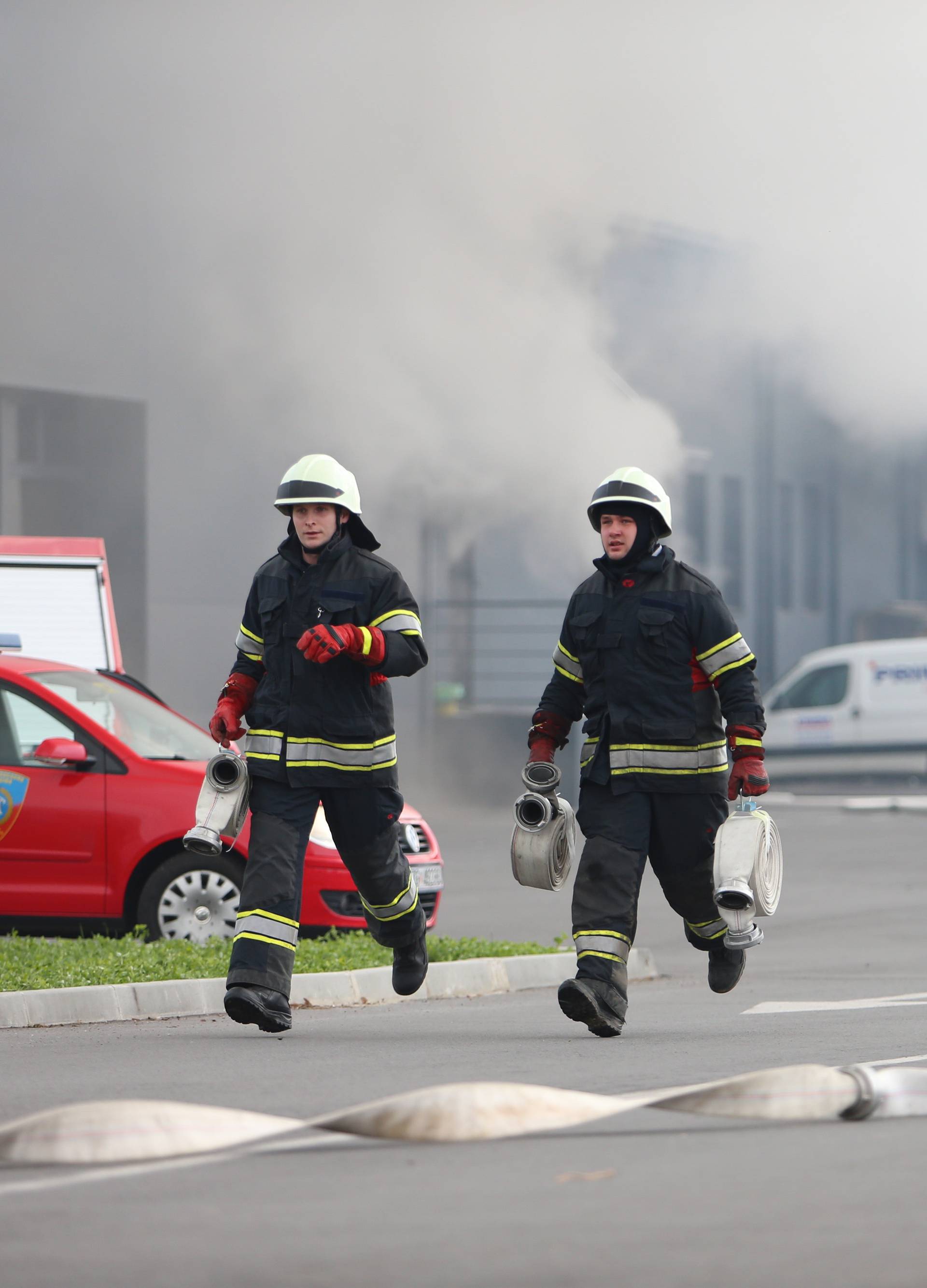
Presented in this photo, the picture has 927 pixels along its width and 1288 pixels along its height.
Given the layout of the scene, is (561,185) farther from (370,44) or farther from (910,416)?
(910,416)

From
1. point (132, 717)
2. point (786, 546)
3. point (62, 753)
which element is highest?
point (786, 546)

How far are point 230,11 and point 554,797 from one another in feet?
46.4

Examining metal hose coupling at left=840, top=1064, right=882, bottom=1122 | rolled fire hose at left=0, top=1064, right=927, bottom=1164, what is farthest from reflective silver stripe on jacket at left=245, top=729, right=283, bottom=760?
metal hose coupling at left=840, top=1064, right=882, bottom=1122

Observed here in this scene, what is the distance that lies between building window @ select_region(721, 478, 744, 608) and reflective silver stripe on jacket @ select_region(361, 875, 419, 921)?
2091cm

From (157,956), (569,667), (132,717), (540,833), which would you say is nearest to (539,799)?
(540,833)

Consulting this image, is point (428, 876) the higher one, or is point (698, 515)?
point (698, 515)

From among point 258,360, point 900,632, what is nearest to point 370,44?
point 258,360

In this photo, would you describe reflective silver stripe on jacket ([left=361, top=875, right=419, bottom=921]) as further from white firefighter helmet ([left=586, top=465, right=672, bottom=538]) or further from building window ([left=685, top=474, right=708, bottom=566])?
building window ([left=685, top=474, right=708, bottom=566])

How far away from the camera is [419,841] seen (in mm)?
8938

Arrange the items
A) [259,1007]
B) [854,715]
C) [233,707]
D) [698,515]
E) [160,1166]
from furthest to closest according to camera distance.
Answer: [698,515] < [854,715] < [233,707] < [259,1007] < [160,1166]

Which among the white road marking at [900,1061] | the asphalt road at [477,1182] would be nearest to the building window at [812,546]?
the asphalt road at [477,1182]

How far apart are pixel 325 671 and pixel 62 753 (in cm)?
281

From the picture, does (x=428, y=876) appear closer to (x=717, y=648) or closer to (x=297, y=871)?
(x=297, y=871)

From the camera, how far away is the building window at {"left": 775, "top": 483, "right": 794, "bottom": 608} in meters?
28.3
